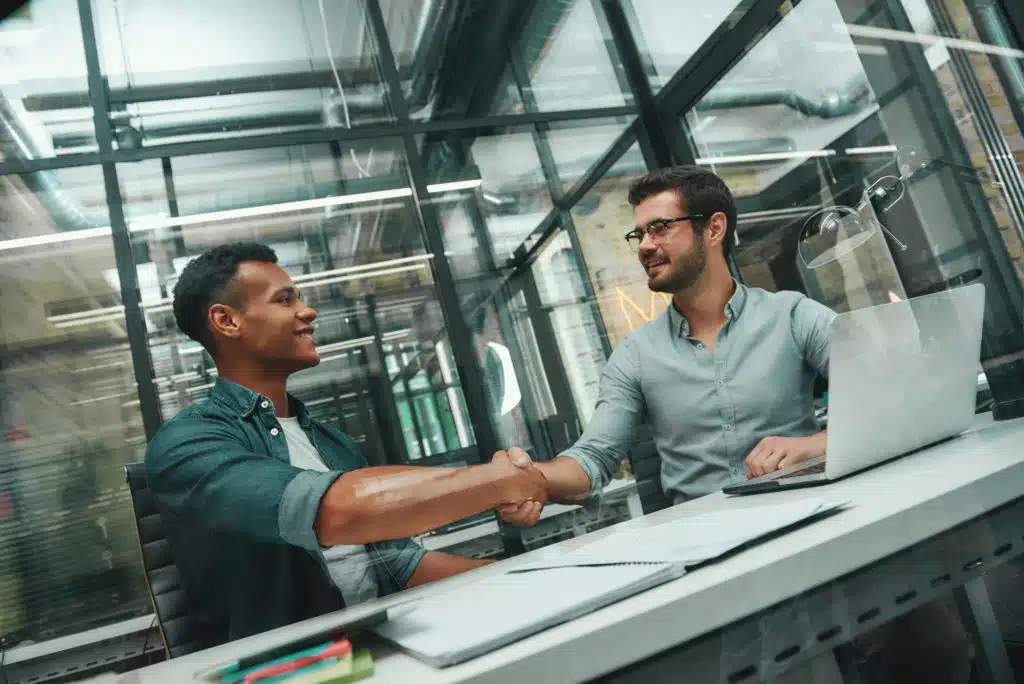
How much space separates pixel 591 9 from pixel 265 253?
94.7 inches

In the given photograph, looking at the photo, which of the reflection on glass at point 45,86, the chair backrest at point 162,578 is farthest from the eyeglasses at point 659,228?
the reflection on glass at point 45,86

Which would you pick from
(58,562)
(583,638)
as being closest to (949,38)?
(583,638)

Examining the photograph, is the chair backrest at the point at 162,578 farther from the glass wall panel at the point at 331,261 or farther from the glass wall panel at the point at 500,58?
the glass wall panel at the point at 500,58

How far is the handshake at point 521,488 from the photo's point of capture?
146 centimetres

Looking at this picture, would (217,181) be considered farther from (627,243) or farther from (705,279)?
(705,279)

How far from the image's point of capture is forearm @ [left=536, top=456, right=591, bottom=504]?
5.01 feet

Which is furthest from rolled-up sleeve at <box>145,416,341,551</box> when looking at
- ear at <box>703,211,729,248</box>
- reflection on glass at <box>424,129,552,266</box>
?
reflection on glass at <box>424,129,552,266</box>

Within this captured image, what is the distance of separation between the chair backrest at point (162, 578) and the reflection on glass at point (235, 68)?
2.15m

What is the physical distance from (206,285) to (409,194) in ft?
4.33

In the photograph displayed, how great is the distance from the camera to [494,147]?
12.0 feet

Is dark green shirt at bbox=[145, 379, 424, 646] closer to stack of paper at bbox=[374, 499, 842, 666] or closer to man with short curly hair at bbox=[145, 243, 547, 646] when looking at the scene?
man with short curly hair at bbox=[145, 243, 547, 646]

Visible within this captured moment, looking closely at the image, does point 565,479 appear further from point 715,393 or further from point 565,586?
point 565,586

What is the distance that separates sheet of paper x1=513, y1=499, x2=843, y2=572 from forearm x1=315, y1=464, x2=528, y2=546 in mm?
421

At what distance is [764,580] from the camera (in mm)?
526
